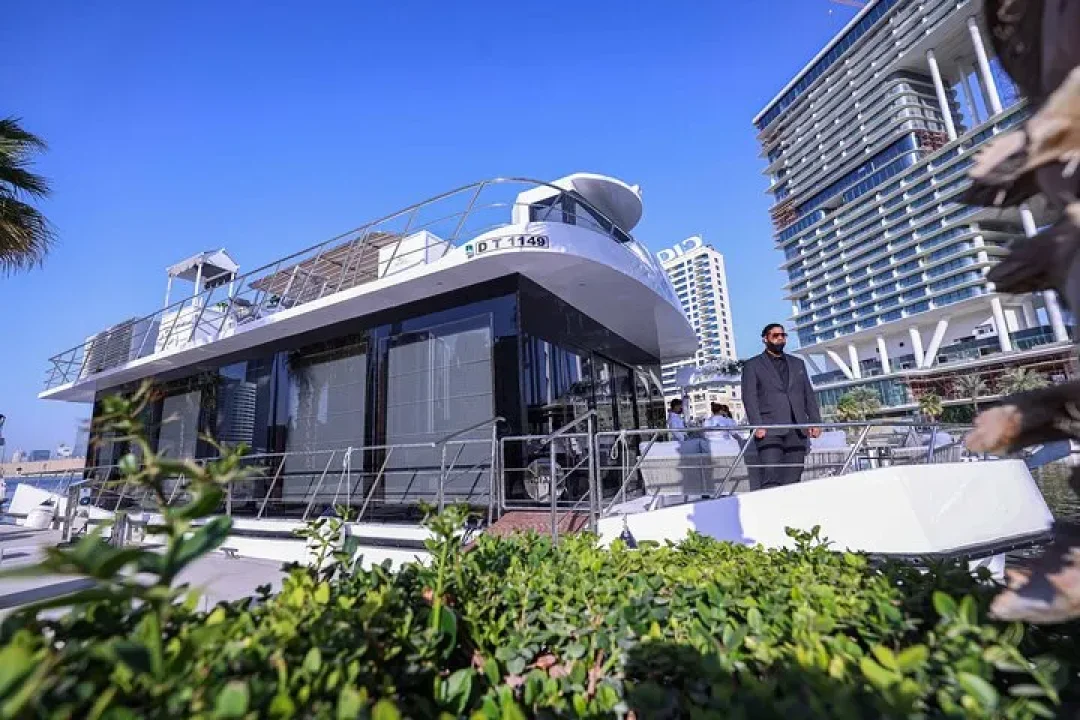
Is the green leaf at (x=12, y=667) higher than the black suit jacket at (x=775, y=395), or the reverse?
the black suit jacket at (x=775, y=395)

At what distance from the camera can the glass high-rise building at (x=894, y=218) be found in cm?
6531

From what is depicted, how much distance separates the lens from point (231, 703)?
2.47ft

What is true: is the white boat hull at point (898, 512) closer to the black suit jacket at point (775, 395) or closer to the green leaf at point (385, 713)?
the black suit jacket at point (775, 395)

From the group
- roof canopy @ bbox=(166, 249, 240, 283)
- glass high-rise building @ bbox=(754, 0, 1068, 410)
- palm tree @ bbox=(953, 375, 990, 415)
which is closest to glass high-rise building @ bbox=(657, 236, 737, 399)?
glass high-rise building @ bbox=(754, 0, 1068, 410)

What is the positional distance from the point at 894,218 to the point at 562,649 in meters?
99.2

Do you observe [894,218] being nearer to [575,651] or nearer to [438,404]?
[438,404]

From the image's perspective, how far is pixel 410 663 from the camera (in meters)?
→ 1.29

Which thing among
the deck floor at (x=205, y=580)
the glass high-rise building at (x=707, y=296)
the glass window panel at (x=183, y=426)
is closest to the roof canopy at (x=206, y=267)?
the glass window panel at (x=183, y=426)

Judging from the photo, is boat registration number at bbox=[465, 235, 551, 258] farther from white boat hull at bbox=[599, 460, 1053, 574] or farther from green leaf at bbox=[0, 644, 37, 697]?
green leaf at bbox=[0, 644, 37, 697]

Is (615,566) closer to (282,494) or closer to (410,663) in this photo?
(410,663)

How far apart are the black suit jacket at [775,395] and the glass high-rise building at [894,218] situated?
69446 millimetres

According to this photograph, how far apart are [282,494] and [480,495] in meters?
4.28

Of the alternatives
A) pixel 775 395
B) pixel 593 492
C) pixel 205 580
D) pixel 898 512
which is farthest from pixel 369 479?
pixel 898 512

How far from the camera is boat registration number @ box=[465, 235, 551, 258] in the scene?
629 centimetres
